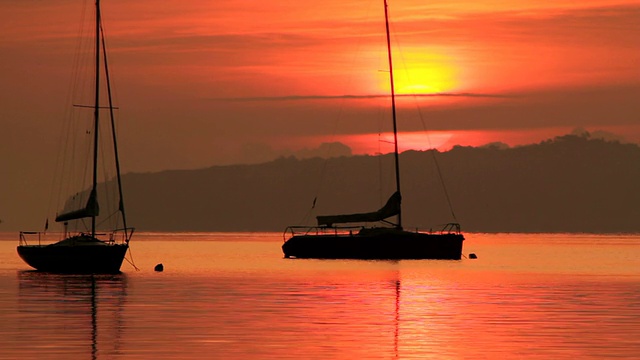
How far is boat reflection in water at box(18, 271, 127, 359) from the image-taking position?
42094mm

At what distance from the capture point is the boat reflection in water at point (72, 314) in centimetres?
4209

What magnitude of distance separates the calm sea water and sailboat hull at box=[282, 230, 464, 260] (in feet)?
95.2

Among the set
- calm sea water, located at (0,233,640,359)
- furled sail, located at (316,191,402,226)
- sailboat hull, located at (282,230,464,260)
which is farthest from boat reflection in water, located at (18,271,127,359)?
furled sail, located at (316,191,402,226)

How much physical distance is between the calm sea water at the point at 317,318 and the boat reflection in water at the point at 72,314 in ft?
0.19

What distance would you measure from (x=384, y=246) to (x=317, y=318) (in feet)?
227

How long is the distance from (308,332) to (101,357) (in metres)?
9.90

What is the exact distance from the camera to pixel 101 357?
129 ft

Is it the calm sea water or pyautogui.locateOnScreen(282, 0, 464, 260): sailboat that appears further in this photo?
pyautogui.locateOnScreen(282, 0, 464, 260): sailboat

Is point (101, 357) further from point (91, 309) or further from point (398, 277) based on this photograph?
point (398, 277)

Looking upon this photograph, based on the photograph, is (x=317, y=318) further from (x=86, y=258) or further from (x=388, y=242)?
(x=388, y=242)

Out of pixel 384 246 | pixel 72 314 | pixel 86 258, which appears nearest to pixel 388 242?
pixel 384 246

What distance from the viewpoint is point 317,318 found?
2117 inches

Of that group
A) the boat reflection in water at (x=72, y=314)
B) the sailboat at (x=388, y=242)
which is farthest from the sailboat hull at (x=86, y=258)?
the sailboat at (x=388, y=242)

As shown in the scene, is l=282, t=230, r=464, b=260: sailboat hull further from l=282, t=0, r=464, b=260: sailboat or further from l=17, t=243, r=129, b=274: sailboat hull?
l=17, t=243, r=129, b=274: sailboat hull
